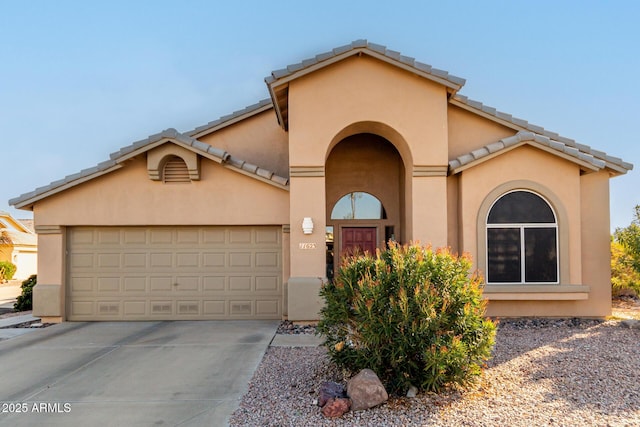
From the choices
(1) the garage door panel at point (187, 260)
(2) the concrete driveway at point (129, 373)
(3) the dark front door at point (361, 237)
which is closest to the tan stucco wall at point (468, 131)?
(3) the dark front door at point (361, 237)

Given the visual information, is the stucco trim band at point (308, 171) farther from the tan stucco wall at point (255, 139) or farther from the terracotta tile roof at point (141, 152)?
the tan stucco wall at point (255, 139)

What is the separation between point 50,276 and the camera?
10.5m

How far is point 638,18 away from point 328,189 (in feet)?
37.5

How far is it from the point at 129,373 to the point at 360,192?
7759mm

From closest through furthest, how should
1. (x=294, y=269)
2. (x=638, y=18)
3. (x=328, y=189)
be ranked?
(x=294, y=269) < (x=328, y=189) < (x=638, y=18)

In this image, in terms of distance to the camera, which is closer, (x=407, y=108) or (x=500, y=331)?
(x=500, y=331)

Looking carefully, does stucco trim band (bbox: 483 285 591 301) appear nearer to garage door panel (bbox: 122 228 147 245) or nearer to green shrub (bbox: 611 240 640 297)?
green shrub (bbox: 611 240 640 297)

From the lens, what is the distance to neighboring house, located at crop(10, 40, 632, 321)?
9.79 meters

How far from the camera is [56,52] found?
1998 centimetres

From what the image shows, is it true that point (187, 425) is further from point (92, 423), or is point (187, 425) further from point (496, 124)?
point (496, 124)

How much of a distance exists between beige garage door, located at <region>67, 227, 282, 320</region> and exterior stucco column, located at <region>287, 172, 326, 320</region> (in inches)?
35.1

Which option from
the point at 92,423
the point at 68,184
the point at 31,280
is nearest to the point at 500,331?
the point at 92,423

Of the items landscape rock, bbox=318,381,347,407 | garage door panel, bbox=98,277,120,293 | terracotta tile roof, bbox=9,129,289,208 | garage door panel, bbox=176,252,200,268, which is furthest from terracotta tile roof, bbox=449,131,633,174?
garage door panel, bbox=98,277,120,293

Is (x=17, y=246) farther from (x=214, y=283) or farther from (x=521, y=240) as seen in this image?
(x=521, y=240)
